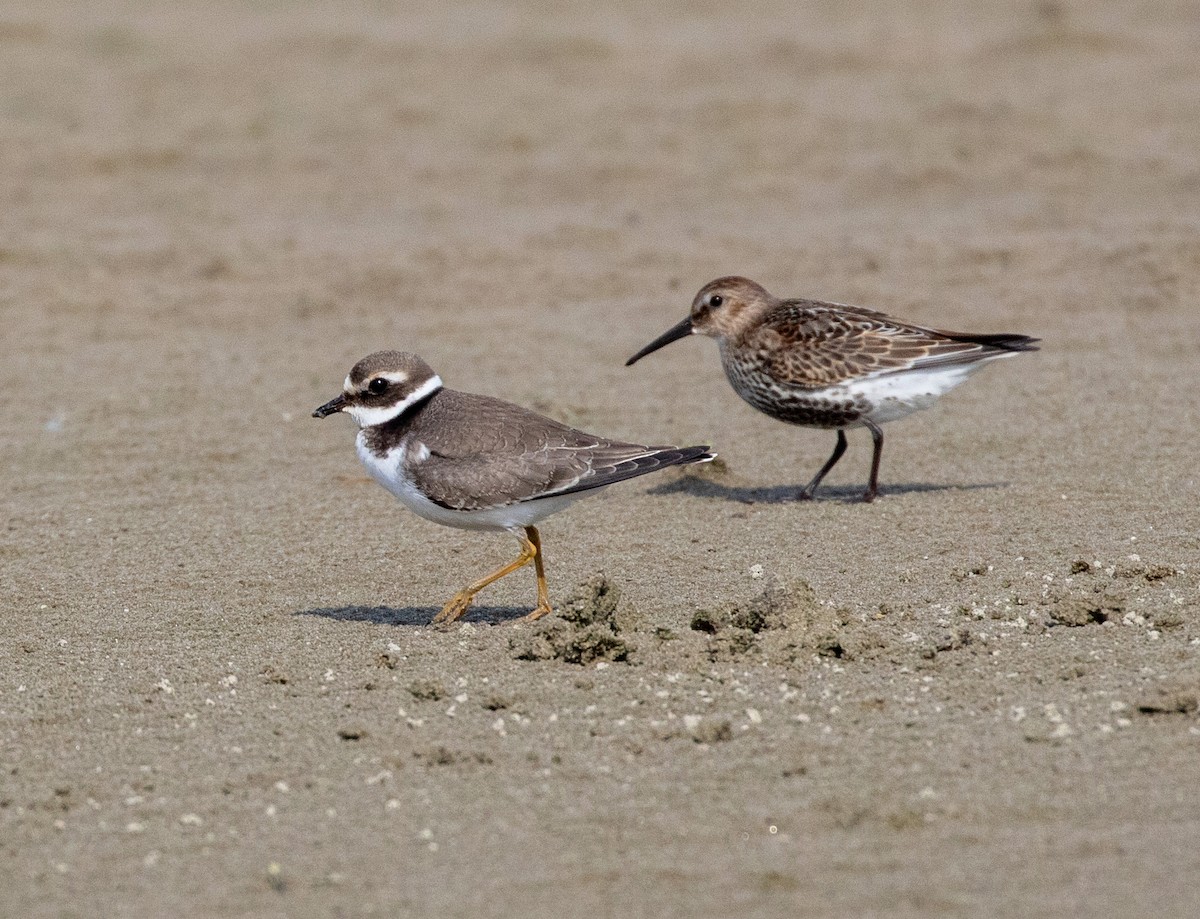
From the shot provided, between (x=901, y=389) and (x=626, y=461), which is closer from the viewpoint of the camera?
(x=626, y=461)

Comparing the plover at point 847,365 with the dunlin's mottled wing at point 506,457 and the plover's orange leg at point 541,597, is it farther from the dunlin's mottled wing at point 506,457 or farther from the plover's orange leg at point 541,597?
the plover's orange leg at point 541,597

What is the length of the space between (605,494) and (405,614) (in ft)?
6.17

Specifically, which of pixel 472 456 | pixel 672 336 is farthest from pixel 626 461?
pixel 672 336

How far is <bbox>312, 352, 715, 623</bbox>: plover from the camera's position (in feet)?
21.1

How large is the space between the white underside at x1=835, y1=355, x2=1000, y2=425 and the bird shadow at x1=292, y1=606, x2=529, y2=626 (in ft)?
7.41

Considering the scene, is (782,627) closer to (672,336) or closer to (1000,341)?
(1000,341)

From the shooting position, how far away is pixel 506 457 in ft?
21.4

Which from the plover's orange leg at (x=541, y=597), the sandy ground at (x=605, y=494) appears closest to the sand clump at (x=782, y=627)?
the sandy ground at (x=605, y=494)

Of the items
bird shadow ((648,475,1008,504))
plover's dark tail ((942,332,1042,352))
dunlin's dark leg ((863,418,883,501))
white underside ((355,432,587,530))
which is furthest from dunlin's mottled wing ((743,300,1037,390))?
white underside ((355,432,587,530))

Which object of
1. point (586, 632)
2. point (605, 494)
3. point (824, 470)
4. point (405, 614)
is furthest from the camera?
point (605, 494)

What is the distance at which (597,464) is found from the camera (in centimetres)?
661

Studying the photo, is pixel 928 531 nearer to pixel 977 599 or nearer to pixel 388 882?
pixel 977 599

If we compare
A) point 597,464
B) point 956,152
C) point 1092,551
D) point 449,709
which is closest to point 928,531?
point 1092,551

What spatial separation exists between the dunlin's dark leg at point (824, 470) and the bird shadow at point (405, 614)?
6.13ft
